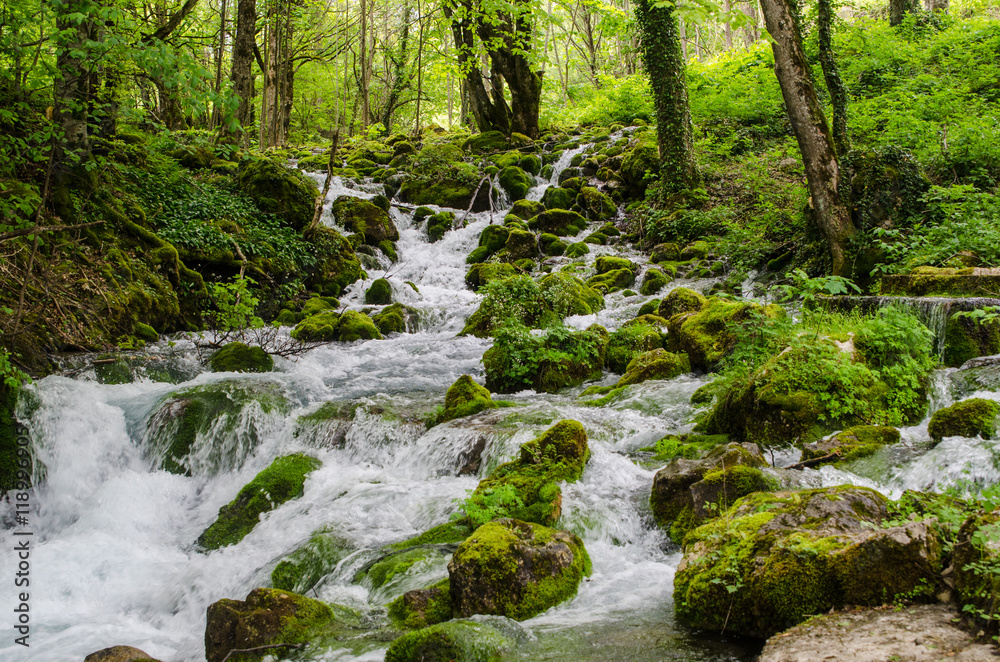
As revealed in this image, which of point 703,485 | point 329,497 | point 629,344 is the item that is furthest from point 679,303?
point 329,497

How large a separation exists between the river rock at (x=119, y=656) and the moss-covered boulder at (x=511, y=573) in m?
1.75

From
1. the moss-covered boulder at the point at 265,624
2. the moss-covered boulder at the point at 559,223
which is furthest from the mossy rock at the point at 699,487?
the moss-covered boulder at the point at 559,223

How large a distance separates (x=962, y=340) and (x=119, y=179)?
45.3 feet

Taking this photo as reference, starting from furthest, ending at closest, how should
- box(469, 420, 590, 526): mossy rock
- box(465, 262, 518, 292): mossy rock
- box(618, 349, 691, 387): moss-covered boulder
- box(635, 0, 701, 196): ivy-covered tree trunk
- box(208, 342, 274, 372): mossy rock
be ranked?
box(635, 0, 701, 196): ivy-covered tree trunk, box(465, 262, 518, 292): mossy rock, box(208, 342, 274, 372): mossy rock, box(618, 349, 691, 387): moss-covered boulder, box(469, 420, 590, 526): mossy rock

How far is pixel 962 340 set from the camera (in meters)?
6.29

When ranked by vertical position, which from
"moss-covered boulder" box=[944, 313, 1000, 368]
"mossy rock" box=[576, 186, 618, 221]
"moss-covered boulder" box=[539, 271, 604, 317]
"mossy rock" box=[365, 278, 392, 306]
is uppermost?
"mossy rock" box=[576, 186, 618, 221]

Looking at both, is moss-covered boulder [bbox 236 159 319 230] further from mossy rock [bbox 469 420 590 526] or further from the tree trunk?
mossy rock [bbox 469 420 590 526]

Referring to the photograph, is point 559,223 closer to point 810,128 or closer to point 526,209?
point 526,209

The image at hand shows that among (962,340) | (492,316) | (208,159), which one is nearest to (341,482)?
(492,316)

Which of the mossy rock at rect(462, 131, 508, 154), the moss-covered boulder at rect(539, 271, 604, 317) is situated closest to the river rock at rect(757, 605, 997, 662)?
the moss-covered boulder at rect(539, 271, 604, 317)

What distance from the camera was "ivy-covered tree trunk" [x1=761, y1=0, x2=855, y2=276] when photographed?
9.37 m

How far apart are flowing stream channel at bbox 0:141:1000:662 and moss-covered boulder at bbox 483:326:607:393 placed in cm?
41

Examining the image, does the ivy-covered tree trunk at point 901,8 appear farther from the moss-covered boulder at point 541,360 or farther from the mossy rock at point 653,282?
the moss-covered boulder at point 541,360

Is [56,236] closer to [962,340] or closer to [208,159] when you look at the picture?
[208,159]
